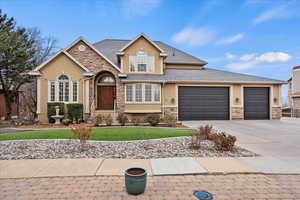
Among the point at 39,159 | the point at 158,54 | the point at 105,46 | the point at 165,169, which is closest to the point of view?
the point at 165,169

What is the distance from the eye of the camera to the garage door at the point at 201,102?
14492 mm

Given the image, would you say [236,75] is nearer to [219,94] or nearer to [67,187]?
[219,94]

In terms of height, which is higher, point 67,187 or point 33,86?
point 33,86

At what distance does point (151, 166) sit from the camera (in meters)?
4.57

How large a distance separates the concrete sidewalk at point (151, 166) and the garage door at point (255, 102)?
1060 cm

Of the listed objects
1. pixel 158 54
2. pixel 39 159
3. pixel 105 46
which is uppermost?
pixel 105 46

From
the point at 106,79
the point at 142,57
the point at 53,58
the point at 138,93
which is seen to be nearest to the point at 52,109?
the point at 53,58

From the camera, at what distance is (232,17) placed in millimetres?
14477

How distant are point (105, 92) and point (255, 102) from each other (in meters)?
13.2

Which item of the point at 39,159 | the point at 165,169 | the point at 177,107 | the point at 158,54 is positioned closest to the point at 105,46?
the point at 158,54

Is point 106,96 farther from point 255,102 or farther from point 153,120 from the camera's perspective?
point 255,102

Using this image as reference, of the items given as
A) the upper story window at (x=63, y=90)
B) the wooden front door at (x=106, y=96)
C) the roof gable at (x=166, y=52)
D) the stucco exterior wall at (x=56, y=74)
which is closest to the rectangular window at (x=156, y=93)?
the wooden front door at (x=106, y=96)

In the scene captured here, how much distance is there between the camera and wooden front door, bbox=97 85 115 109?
48.0ft

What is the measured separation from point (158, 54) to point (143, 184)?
1389 cm
